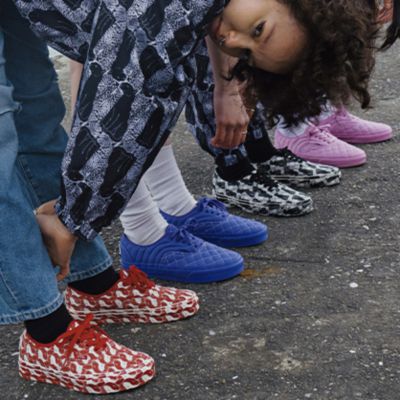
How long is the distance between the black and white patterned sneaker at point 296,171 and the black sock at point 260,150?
16 mm

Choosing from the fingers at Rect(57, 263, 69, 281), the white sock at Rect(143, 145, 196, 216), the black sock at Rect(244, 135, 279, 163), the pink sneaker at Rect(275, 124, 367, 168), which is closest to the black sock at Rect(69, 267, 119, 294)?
the fingers at Rect(57, 263, 69, 281)

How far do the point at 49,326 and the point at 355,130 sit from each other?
1665 millimetres

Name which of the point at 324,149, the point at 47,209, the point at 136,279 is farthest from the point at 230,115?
the point at 324,149

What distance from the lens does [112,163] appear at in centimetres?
172

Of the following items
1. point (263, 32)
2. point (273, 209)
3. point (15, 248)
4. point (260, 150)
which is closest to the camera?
point (263, 32)

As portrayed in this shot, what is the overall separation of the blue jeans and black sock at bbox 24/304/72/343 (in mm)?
31

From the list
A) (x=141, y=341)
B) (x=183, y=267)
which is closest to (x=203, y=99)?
(x=183, y=267)

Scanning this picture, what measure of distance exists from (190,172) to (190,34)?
1.53 metres

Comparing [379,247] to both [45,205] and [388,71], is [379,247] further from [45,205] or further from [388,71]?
[388,71]

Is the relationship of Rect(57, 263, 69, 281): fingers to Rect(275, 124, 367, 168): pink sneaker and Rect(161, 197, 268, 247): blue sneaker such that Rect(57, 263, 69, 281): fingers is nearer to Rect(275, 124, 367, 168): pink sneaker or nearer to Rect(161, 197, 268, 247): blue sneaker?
Rect(161, 197, 268, 247): blue sneaker

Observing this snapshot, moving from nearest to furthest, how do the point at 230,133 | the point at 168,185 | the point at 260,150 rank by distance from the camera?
the point at 230,133
the point at 168,185
the point at 260,150

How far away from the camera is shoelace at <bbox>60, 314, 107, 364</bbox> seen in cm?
194

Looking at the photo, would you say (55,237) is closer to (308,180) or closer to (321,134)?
(308,180)

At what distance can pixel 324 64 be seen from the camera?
171cm
